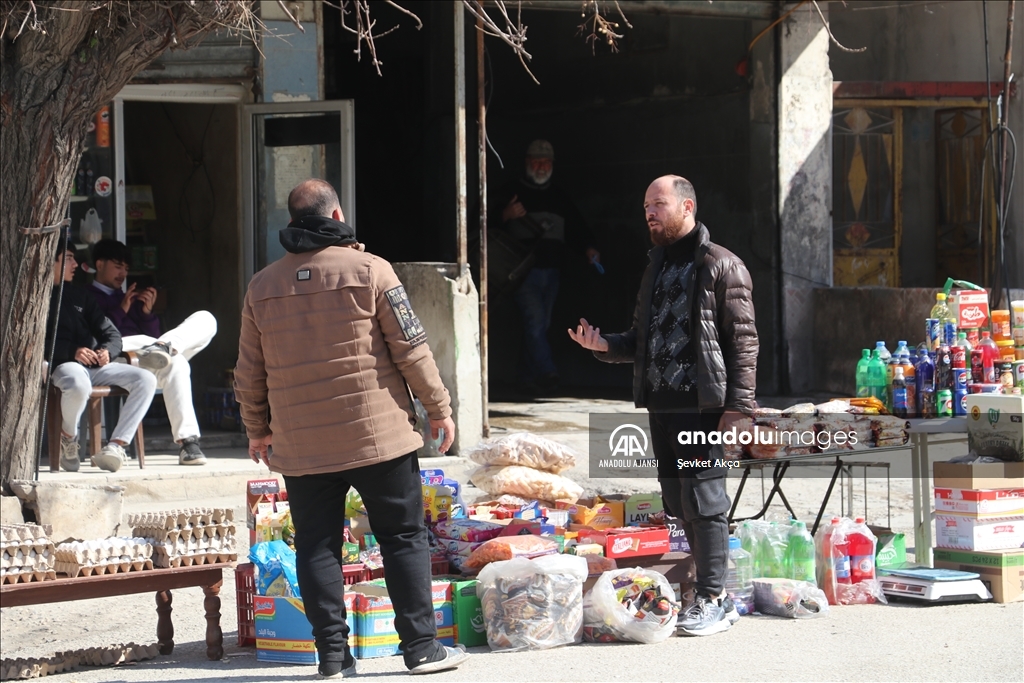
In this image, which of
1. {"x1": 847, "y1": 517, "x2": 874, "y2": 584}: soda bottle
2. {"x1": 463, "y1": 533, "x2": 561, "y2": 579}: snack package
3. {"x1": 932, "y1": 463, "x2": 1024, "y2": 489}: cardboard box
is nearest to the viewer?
{"x1": 463, "y1": 533, "x2": 561, "y2": 579}: snack package

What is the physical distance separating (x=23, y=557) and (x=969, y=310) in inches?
190

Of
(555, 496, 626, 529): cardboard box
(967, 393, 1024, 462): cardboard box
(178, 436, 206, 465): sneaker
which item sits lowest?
(555, 496, 626, 529): cardboard box

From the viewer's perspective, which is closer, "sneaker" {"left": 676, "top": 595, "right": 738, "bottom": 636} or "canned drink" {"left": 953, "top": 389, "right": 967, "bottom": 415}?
"sneaker" {"left": 676, "top": 595, "right": 738, "bottom": 636}

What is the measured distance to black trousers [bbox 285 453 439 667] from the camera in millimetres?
4832

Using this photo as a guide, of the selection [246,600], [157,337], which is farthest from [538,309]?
[246,600]

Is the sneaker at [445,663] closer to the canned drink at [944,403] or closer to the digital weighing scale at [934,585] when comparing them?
the digital weighing scale at [934,585]

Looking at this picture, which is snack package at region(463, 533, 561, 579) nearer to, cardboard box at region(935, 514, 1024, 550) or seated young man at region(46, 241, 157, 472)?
cardboard box at region(935, 514, 1024, 550)

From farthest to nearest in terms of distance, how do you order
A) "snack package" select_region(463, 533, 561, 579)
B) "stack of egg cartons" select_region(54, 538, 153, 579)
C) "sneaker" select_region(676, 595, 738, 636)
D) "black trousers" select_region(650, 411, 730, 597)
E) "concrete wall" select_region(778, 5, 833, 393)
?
"concrete wall" select_region(778, 5, 833, 393)
"snack package" select_region(463, 533, 561, 579)
"sneaker" select_region(676, 595, 738, 636)
"black trousers" select_region(650, 411, 730, 597)
"stack of egg cartons" select_region(54, 538, 153, 579)

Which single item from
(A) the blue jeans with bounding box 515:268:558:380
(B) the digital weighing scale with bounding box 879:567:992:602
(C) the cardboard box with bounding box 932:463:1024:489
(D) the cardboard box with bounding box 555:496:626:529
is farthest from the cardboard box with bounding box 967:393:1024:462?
(A) the blue jeans with bounding box 515:268:558:380

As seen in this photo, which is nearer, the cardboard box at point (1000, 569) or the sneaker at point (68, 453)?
the cardboard box at point (1000, 569)

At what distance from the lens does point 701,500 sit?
5.42 meters

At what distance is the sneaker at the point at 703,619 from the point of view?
5.54 metres

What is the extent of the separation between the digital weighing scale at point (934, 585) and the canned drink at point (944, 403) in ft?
2.78

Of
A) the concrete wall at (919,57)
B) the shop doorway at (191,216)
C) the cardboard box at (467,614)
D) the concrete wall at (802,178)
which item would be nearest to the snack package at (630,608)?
the cardboard box at (467,614)
